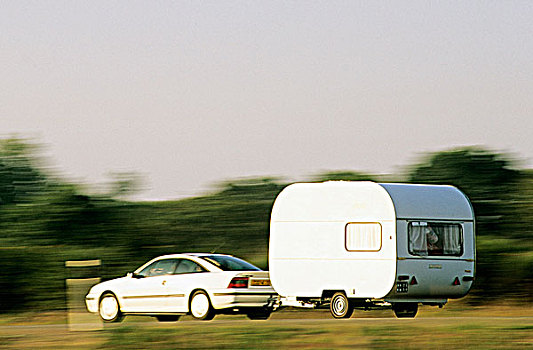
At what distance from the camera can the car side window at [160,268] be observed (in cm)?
2120

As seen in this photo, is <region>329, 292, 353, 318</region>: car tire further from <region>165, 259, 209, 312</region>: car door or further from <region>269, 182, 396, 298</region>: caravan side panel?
<region>165, 259, 209, 312</region>: car door

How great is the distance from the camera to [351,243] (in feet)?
64.2

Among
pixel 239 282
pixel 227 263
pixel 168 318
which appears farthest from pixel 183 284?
pixel 168 318

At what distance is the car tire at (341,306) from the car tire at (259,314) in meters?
1.45

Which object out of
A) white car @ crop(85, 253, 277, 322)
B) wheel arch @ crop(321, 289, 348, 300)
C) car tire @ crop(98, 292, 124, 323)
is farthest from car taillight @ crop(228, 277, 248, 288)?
car tire @ crop(98, 292, 124, 323)

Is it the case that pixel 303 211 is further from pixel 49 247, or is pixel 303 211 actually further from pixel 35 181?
pixel 35 181

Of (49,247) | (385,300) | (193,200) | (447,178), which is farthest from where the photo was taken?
(193,200)

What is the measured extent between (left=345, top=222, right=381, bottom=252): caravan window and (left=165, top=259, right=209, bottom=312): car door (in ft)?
9.60

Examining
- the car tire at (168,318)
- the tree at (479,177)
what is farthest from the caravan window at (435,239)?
the tree at (479,177)

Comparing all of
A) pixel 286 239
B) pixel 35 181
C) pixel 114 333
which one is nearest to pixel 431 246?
pixel 286 239

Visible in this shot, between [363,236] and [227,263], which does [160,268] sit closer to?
[227,263]

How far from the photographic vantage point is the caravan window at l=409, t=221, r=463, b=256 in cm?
1953

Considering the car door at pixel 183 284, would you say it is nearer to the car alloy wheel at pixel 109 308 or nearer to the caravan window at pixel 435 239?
the car alloy wheel at pixel 109 308

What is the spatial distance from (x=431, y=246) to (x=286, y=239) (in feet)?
8.91
